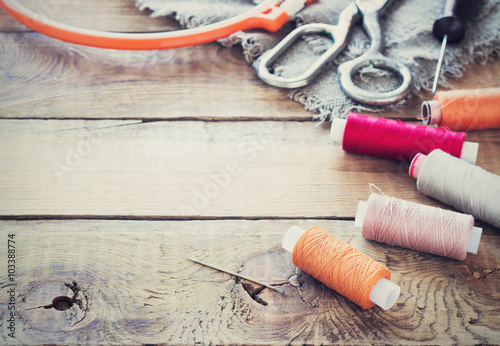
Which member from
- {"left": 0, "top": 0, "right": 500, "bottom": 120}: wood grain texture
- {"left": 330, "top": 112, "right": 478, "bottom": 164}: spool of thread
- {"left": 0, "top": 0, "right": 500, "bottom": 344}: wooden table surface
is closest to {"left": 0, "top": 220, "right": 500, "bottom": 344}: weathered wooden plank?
{"left": 0, "top": 0, "right": 500, "bottom": 344}: wooden table surface

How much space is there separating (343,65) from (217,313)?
625 millimetres

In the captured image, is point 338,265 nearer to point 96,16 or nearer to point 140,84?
point 140,84

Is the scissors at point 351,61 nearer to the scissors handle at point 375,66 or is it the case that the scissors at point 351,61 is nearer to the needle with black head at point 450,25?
the scissors handle at point 375,66

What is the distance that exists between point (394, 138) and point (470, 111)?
7.3 inches

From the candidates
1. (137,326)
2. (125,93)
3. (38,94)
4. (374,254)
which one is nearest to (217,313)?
(137,326)

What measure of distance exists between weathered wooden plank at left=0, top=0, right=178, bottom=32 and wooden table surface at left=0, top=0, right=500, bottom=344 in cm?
9

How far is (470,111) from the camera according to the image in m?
0.95

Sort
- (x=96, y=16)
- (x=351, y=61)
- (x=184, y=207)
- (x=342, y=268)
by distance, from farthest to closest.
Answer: (x=96, y=16) → (x=351, y=61) → (x=184, y=207) → (x=342, y=268)

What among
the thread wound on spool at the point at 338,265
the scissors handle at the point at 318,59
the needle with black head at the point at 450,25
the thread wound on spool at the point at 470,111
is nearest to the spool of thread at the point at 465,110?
the thread wound on spool at the point at 470,111

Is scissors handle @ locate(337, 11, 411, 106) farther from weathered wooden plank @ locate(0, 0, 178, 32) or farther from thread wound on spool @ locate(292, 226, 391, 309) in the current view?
weathered wooden plank @ locate(0, 0, 178, 32)

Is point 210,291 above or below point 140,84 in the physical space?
below

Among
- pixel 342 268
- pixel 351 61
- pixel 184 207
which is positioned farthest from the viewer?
pixel 351 61

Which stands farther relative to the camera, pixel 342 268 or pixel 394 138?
pixel 394 138

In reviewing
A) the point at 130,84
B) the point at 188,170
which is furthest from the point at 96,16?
the point at 188,170
